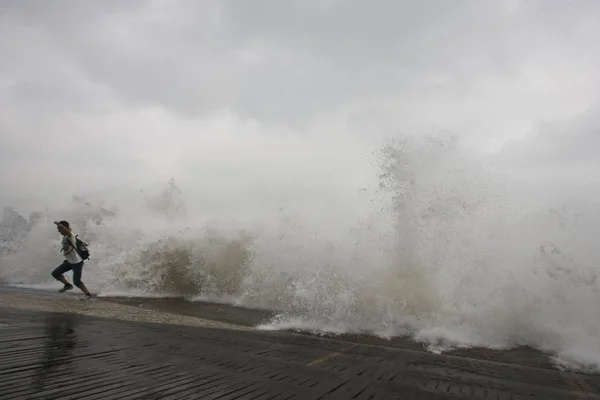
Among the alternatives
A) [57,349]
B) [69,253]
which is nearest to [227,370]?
[57,349]

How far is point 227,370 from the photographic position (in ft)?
13.0

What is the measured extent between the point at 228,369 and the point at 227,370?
42mm

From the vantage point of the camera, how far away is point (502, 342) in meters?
6.86

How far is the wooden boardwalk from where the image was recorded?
328 cm

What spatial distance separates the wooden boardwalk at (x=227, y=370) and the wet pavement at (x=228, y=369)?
11mm

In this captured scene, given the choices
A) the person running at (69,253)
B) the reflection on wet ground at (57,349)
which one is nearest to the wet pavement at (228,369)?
the reflection on wet ground at (57,349)

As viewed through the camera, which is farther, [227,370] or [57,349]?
[57,349]

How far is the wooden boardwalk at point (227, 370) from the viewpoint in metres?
3.28

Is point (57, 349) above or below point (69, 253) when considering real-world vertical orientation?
below

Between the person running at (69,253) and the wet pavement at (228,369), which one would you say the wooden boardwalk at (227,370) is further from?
the person running at (69,253)

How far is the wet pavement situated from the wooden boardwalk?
0.04 ft

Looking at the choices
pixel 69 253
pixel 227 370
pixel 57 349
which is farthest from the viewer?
pixel 69 253

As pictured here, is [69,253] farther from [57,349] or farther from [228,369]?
[228,369]

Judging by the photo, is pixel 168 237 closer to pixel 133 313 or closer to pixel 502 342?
pixel 133 313
